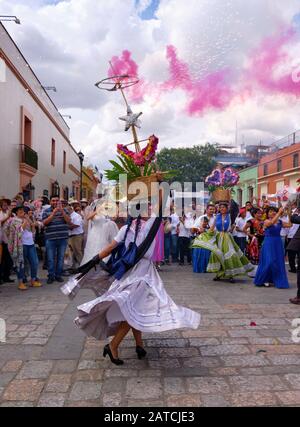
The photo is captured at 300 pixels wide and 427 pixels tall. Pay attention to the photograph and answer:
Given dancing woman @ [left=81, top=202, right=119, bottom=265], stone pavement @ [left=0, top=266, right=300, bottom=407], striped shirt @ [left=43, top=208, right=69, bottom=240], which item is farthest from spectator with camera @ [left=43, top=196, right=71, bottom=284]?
stone pavement @ [left=0, top=266, right=300, bottom=407]

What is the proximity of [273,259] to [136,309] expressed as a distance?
4736 mm

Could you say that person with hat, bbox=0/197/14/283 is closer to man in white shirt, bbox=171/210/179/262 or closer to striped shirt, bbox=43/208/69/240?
striped shirt, bbox=43/208/69/240

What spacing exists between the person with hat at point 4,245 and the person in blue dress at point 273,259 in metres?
4.58

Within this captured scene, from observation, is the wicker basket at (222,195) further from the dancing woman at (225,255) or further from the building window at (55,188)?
the building window at (55,188)

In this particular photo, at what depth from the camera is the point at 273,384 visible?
3607 mm

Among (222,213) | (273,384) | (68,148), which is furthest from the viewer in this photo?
(68,148)

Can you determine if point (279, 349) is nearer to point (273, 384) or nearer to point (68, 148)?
point (273, 384)

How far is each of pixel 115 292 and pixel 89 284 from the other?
0.46 meters

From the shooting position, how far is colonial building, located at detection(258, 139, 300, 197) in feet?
85.9

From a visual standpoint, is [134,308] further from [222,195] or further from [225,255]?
[222,195]

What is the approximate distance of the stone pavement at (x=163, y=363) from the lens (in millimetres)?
3379

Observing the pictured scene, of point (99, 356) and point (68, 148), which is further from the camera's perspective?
point (68, 148)

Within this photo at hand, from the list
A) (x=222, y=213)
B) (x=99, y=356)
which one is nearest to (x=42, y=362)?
(x=99, y=356)
